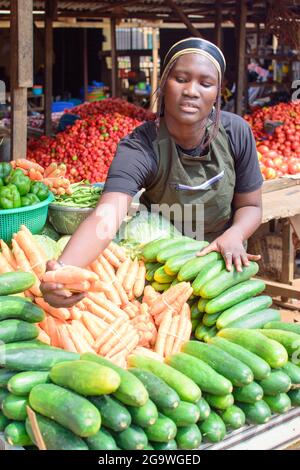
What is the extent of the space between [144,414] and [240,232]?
4.03 feet

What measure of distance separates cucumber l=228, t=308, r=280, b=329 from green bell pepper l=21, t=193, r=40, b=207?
1409 millimetres

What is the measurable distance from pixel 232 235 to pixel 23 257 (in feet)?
3.07

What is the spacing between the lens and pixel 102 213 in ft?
9.12

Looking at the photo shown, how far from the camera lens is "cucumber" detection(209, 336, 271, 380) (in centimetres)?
222

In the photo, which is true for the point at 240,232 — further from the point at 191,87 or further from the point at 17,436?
the point at 17,436

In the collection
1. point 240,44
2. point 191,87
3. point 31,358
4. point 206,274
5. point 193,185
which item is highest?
point 240,44

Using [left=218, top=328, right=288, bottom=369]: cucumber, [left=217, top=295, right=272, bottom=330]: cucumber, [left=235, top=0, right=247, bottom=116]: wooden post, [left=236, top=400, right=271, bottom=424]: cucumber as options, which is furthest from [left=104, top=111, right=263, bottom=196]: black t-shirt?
[left=235, top=0, right=247, bottom=116]: wooden post

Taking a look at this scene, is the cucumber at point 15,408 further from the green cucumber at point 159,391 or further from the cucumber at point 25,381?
the green cucumber at point 159,391

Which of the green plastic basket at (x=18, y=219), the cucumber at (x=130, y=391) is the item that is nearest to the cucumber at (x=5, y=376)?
the cucumber at (x=130, y=391)

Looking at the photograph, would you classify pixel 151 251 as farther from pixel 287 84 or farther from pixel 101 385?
pixel 287 84

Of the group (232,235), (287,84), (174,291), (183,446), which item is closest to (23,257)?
(174,291)

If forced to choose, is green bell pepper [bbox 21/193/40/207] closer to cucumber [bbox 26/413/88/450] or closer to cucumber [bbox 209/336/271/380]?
cucumber [bbox 209/336/271/380]

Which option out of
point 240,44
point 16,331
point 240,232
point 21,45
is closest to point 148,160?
point 240,232

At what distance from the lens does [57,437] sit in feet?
6.35
